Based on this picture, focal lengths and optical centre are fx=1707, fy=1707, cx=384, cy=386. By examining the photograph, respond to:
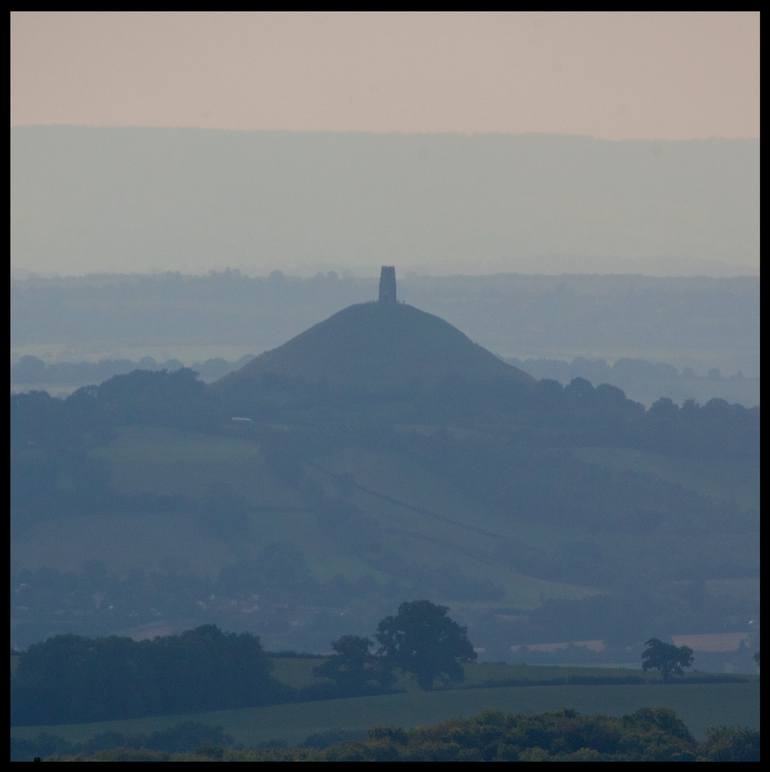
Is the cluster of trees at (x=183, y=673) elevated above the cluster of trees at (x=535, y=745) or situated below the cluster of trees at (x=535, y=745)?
below

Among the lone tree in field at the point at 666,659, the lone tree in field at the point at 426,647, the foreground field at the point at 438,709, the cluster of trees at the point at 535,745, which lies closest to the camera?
the cluster of trees at the point at 535,745

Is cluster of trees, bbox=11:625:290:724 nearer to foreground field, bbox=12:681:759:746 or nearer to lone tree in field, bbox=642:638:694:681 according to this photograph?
foreground field, bbox=12:681:759:746

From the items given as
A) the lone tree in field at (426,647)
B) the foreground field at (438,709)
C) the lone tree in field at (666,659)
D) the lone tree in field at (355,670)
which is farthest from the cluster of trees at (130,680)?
the lone tree in field at (666,659)

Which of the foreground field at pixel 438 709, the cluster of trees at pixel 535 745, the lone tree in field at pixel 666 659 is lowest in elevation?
the foreground field at pixel 438 709

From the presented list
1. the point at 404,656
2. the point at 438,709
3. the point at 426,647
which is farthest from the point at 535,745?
the point at 426,647

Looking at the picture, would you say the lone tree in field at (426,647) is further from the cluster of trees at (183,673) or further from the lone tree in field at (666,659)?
the lone tree in field at (666,659)

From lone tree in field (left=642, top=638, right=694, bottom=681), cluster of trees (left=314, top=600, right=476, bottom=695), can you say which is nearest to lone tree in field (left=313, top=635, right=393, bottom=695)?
cluster of trees (left=314, top=600, right=476, bottom=695)

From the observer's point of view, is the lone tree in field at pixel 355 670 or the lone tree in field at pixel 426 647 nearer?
the lone tree in field at pixel 355 670
